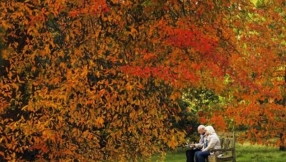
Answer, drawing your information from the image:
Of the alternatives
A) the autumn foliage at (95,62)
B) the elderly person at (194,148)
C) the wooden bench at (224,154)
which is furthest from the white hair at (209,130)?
the autumn foliage at (95,62)

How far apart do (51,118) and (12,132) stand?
91cm

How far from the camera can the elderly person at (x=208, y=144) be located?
15.3 meters

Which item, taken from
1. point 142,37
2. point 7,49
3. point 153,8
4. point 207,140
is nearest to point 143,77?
point 142,37

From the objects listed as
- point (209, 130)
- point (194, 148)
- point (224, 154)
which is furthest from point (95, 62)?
point (224, 154)

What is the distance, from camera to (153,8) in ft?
35.8

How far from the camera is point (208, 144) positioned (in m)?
15.4

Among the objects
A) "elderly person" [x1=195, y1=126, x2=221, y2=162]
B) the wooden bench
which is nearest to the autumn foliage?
"elderly person" [x1=195, y1=126, x2=221, y2=162]

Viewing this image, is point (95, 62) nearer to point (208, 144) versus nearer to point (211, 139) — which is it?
point (211, 139)

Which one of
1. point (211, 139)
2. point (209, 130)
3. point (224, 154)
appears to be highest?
point (209, 130)

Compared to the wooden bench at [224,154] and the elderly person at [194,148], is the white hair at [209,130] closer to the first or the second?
the wooden bench at [224,154]

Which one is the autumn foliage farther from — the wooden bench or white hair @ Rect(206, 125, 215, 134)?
the wooden bench

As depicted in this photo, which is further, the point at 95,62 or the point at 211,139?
the point at 211,139

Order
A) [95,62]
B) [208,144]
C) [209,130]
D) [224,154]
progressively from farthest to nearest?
[224,154], [208,144], [209,130], [95,62]

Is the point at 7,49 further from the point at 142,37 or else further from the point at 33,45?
the point at 142,37
